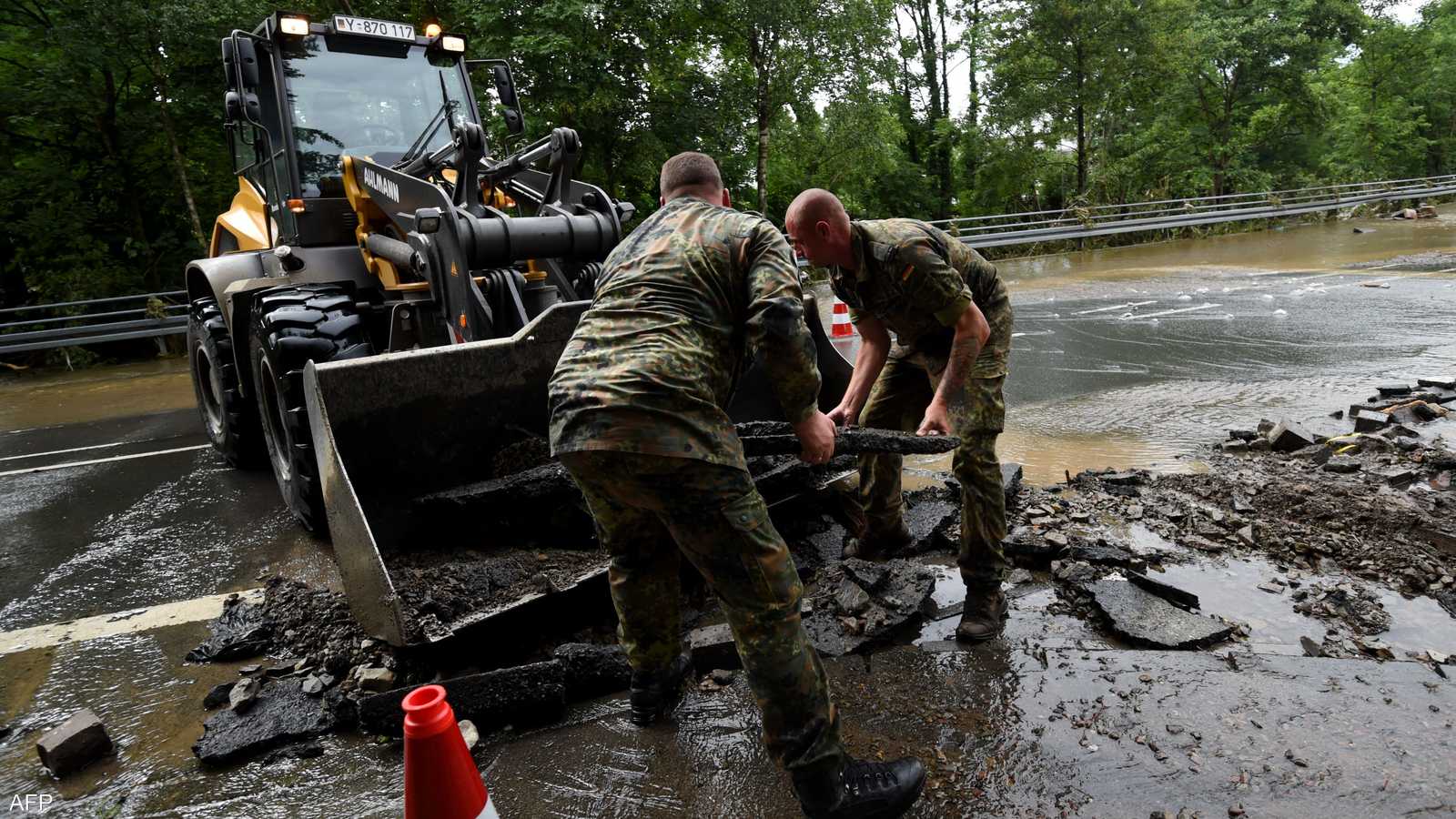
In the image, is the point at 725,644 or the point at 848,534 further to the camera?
the point at 848,534

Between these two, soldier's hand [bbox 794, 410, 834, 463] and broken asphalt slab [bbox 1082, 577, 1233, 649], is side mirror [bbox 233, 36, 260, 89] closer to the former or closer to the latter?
soldier's hand [bbox 794, 410, 834, 463]

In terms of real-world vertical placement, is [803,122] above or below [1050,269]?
above

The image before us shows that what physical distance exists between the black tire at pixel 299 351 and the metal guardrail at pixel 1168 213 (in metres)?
15.1

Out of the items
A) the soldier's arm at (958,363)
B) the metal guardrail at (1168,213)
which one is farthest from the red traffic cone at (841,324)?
the metal guardrail at (1168,213)

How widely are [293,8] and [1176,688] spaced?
17545 millimetres

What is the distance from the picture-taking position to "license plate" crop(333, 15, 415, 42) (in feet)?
18.8

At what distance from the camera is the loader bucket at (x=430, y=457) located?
3162mm

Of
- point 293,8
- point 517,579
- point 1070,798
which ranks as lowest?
point 1070,798

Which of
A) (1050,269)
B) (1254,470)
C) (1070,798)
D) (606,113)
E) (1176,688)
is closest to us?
(1070,798)

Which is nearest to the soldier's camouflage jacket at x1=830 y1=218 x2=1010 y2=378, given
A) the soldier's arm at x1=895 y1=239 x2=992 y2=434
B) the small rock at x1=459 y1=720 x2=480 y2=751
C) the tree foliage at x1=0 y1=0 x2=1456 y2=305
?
the soldier's arm at x1=895 y1=239 x2=992 y2=434

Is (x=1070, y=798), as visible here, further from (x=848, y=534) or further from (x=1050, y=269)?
(x=1050, y=269)

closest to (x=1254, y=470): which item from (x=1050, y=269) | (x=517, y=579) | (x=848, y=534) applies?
(x=848, y=534)

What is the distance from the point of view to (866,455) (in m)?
3.96

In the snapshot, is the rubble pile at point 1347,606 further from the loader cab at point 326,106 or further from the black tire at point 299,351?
the loader cab at point 326,106
